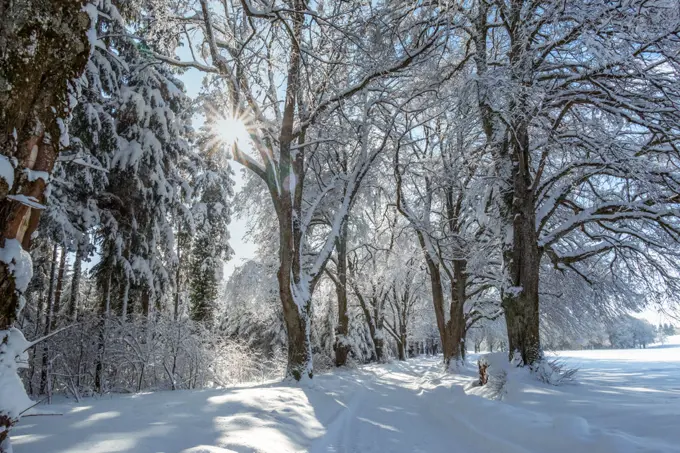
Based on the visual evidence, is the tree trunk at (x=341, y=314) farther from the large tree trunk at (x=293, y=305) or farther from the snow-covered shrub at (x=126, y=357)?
the snow-covered shrub at (x=126, y=357)

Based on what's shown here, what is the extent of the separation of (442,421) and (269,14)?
6519 mm

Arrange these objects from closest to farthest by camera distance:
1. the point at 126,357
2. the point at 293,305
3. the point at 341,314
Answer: the point at 126,357
the point at 293,305
the point at 341,314

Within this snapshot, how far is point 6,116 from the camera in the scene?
2.16 metres

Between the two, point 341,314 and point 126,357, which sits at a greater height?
point 341,314

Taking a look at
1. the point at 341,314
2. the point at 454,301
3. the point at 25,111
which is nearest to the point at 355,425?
the point at 25,111

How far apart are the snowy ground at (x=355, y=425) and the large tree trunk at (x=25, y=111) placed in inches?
59.7

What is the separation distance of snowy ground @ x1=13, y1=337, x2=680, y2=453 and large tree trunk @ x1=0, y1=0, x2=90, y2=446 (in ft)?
4.97

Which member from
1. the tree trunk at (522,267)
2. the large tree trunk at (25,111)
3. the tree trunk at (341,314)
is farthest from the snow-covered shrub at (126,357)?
the tree trunk at (522,267)

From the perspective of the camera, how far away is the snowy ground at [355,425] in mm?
3223

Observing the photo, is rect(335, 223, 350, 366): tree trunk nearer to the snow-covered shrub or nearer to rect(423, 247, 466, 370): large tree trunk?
rect(423, 247, 466, 370): large tree trunk

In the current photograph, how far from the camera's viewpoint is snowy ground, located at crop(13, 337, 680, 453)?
3.22m

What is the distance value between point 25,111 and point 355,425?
17.9 ft

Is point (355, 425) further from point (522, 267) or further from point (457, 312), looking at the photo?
point (457, 312)

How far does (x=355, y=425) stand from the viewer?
18.2 feet
